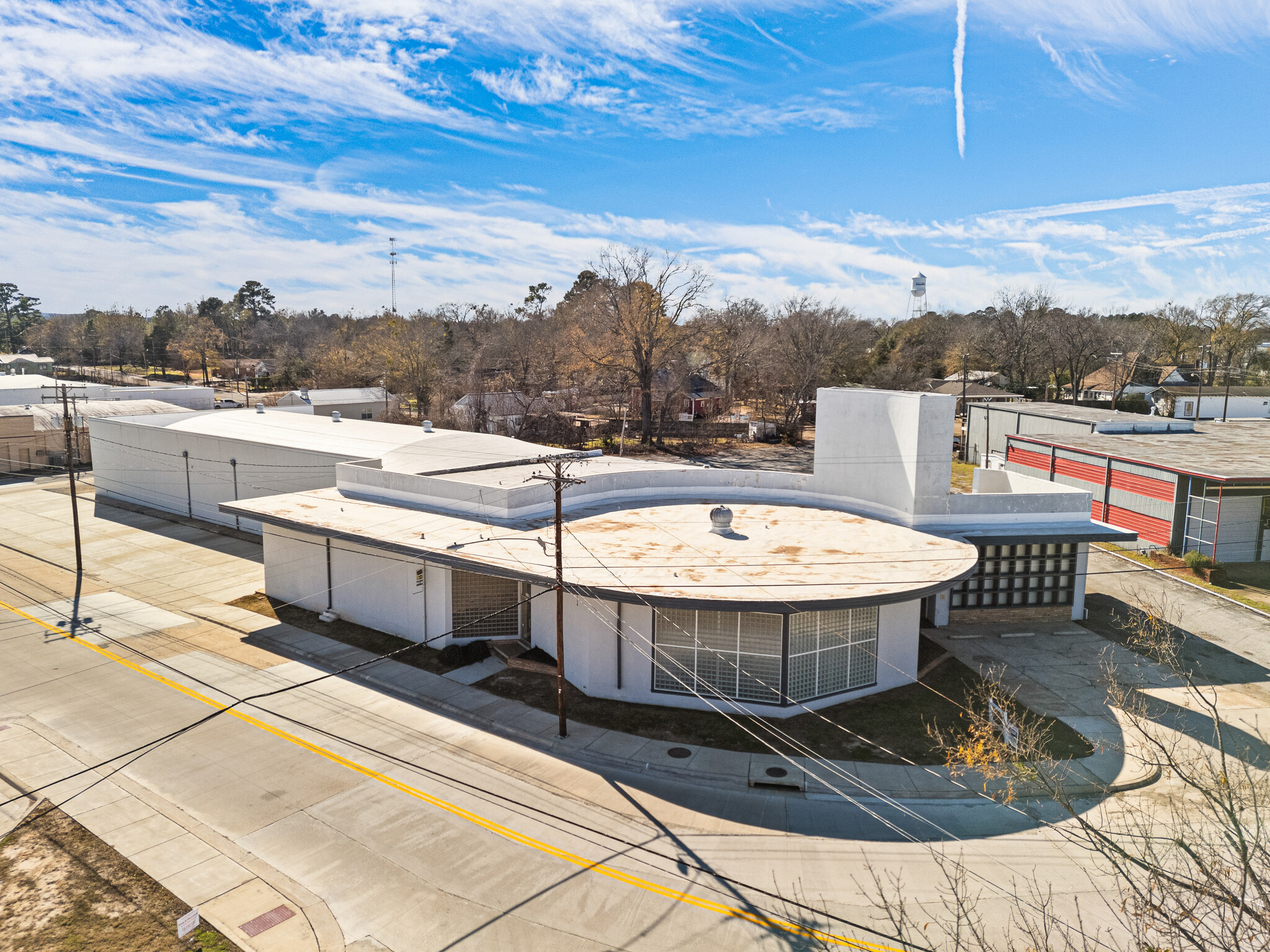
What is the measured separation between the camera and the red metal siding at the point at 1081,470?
4000 centimetres

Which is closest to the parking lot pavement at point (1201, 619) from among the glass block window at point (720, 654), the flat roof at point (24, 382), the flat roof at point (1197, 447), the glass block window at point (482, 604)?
the flat roof at point (1197, 447)

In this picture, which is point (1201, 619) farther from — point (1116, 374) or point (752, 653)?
point (1116, 374)

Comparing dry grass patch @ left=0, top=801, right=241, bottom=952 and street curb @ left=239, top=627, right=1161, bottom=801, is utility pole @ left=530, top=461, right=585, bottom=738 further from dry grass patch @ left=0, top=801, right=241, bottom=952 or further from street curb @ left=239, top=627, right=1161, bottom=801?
dry grass patch @ left=0, top=801, right=241, bottom=952

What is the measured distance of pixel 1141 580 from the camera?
109 ft

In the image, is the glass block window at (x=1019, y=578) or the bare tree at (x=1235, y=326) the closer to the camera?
the glass block window at (x=1019, y=578)

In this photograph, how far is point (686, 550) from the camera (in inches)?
944

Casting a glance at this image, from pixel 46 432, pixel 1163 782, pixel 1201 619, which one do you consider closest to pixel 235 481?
pixel 46 432

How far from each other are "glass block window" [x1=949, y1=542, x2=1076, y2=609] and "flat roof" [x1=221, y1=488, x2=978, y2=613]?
3.54m

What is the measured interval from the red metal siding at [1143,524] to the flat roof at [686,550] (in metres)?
16.8

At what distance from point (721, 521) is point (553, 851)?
41.4 ft

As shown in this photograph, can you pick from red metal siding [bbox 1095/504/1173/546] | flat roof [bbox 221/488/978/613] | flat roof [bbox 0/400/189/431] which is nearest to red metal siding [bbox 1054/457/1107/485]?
red metal siding [bbox 1095/504/1173/546]

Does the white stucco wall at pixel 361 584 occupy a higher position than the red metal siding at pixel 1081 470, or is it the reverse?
the red metal siding at pixel 1081 470

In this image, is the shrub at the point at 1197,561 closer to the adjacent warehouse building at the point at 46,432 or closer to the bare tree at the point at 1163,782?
the bare tree at the point at 1163,782

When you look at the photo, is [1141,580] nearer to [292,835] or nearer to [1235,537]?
[1235,537]
